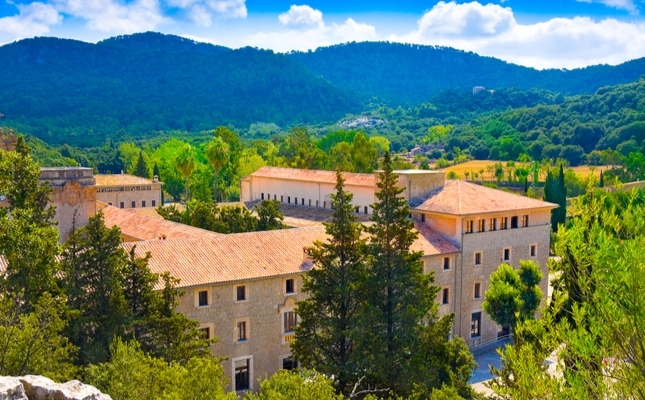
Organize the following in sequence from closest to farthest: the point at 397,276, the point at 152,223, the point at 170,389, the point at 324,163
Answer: the point at 170,389, the point at 397,276, the point at 152,223, the point at 324,163

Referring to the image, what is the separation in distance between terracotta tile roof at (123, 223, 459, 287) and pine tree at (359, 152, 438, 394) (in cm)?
645

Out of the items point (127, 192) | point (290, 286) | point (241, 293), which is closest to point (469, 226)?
point (290, 286)

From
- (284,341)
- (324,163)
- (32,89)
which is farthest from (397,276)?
(32,89)

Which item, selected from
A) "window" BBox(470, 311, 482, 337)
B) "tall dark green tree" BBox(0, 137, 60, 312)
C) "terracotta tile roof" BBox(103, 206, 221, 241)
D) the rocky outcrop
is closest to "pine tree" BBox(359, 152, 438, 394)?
"tall dark green tree" BBox(0, 137, 60, 312)

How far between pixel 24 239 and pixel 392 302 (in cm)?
1252

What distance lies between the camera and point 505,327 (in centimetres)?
4191

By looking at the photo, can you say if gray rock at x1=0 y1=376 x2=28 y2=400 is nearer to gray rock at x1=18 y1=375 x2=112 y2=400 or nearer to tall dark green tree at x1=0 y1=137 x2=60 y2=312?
gray rock at x1=18 y1=375 x2=112 y2=400

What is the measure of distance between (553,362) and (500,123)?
122 meters

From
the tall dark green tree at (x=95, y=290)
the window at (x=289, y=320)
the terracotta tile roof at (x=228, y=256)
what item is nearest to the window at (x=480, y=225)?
the terracotta tile roof at (x=228, y=256)

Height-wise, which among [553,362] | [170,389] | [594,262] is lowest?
[553,362]

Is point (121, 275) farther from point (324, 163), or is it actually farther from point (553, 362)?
point (324, 163)

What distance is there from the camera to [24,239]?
21.0 metres

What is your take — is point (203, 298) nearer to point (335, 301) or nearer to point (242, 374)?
point (242, 374)

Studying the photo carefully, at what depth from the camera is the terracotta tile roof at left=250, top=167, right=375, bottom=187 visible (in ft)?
161
